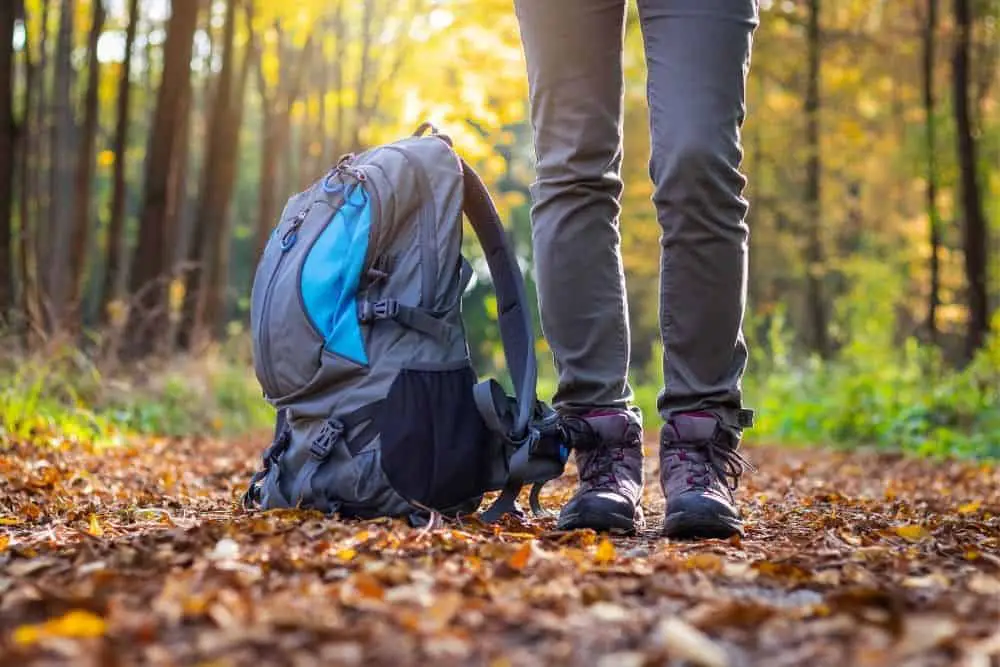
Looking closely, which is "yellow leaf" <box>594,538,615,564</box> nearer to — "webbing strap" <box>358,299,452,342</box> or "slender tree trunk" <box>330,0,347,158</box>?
"webbing strap" <box>358,299,452,342</box>

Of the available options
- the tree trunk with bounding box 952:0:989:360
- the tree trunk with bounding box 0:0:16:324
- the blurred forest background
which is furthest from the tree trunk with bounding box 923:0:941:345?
the tree trunk with bounding box 0:0:16:324

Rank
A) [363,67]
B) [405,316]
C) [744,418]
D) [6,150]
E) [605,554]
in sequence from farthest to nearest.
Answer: [363,67]
[6,150]
[405,316]
[744,418]
[605,554]

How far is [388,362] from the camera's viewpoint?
9.68 feet

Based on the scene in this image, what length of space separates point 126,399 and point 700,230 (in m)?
5.61

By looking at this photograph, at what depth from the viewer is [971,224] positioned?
36.9ft

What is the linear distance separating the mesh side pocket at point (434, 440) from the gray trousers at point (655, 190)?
0.25 metres

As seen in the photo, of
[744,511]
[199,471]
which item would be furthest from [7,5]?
[744,511]

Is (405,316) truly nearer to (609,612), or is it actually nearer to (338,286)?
(338,286)

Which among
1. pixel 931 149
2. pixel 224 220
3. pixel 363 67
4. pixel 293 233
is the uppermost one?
pixel 363 67

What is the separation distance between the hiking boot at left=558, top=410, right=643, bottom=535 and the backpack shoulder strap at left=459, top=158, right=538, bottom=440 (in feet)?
1.19

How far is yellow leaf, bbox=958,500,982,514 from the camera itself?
3.81 metres

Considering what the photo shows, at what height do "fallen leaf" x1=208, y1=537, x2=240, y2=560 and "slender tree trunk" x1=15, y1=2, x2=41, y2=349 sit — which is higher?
"slender tree trunk" x1=15, y1=2, x2=41, y2=349

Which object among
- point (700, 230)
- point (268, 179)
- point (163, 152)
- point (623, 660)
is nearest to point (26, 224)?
point (163, 152)

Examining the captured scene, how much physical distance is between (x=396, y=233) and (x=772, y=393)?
27.8 ft
